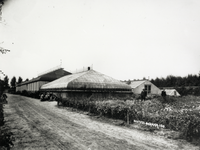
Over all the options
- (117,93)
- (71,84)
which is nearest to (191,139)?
(71,84)

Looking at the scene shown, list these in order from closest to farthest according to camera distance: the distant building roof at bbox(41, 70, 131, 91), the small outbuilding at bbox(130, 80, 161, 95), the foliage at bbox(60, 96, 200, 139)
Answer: the foliage at bbox(60, 96, 200, 139) → the distant building roof at bbox(41, 70, 131, 91) → the small outbuilding at bbox(130, 80, 161, 95)

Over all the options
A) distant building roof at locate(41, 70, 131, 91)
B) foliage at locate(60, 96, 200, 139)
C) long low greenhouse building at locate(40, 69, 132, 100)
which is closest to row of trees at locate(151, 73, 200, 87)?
long low greenhouse building at locate(40, 69, 132, 100)

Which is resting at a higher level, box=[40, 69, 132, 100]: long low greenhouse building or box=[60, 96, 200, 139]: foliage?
box=[40, 69, 132, 100]: long low greenhouse building

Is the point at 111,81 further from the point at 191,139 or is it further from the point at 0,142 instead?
the point at 0,142

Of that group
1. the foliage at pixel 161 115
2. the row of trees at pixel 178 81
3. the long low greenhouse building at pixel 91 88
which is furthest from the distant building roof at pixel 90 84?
the row of trees at pixel 178 81

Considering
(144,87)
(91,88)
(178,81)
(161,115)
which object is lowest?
(161,115)

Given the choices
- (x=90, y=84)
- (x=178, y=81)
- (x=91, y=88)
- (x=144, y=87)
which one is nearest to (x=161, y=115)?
(x=91, y=88)

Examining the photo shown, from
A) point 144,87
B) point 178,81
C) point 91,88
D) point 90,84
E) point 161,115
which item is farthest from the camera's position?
point 178,81

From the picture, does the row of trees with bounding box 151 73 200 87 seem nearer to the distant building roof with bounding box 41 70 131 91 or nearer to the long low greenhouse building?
the long low greenhouse building

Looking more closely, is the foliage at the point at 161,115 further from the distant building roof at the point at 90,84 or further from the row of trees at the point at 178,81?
the row of trees at the point at 178,81

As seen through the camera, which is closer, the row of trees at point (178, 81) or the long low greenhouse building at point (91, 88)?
the long low greenhouse building at point (91, 88)

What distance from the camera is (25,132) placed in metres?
8.24

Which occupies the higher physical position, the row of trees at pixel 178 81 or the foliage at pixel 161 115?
the row of trees at pixel 178 81

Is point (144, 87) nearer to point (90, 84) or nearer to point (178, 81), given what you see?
point (90, 84)
